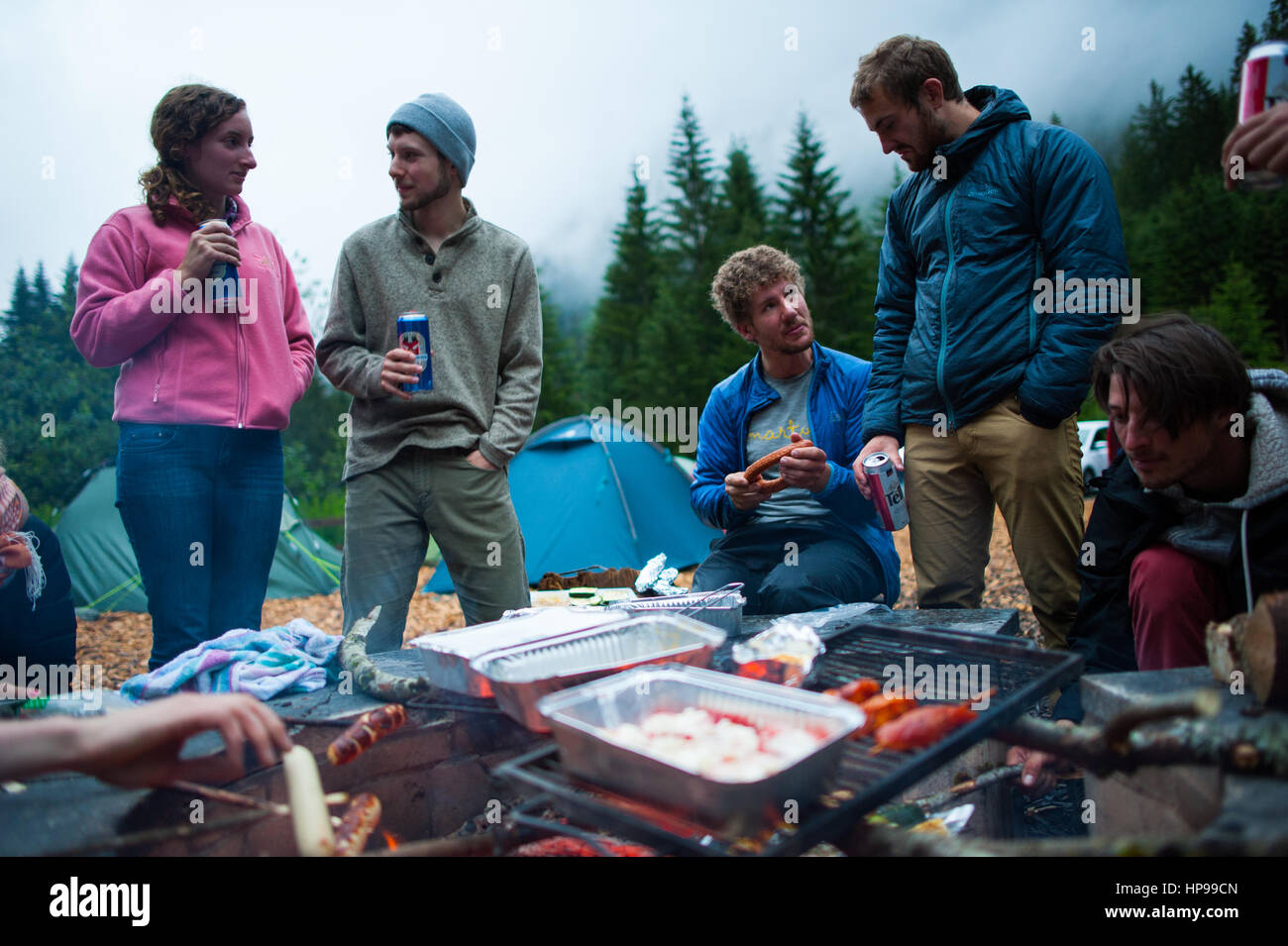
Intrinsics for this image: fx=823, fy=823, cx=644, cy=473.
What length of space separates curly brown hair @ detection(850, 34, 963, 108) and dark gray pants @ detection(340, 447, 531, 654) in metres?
1.81

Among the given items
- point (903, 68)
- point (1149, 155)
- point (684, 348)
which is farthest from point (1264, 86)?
point (1149, 155)

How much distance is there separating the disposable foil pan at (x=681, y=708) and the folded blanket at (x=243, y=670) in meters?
0.97

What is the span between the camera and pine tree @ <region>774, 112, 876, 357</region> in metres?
24.4

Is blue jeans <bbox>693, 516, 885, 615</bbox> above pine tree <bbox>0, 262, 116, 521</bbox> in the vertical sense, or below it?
below

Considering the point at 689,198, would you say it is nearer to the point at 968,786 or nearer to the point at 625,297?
the point at 625,297

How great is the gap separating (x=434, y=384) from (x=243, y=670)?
1164 mm

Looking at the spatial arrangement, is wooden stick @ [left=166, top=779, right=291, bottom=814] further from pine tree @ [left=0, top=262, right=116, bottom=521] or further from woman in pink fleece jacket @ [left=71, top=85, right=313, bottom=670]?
pine tree @ [left=0, top=262, right=116, bottom=521]

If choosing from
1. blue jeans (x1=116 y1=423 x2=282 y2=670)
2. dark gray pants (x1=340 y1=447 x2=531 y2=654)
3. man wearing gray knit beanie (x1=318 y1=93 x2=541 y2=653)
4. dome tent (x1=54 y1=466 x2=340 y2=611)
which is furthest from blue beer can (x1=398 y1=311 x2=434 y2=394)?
dome tent (x1=54 y1=466 x2=340 y2=611)

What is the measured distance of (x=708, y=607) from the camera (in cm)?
240

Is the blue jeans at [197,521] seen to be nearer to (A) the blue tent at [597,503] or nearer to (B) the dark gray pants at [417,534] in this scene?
(B) the dark gray pants at [417,534]

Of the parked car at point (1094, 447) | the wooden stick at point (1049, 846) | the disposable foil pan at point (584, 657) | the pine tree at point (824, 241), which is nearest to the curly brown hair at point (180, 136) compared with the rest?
the disposable foil pan at point (584, 657)
